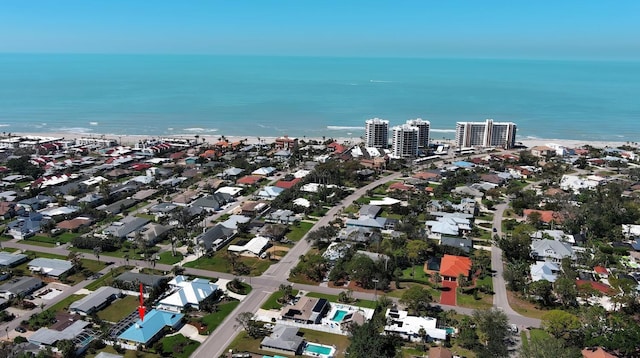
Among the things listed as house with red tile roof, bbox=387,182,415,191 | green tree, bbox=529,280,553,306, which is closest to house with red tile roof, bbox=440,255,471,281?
green tree, bbox=529,280,553,306

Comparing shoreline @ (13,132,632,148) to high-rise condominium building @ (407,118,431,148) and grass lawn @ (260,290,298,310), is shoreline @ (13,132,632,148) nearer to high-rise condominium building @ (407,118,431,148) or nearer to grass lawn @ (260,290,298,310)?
high-rise condominium building @ (407,118,431,148)

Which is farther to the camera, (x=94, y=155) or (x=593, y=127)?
(x=593, y=127)

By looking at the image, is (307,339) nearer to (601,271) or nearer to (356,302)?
(356,302)

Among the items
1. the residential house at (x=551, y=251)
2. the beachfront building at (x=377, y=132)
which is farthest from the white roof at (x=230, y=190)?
the beachfront building at (x=377, y=132)

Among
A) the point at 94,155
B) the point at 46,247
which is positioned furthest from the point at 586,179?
the point at 94,155

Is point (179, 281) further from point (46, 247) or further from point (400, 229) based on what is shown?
point (400, 229)
